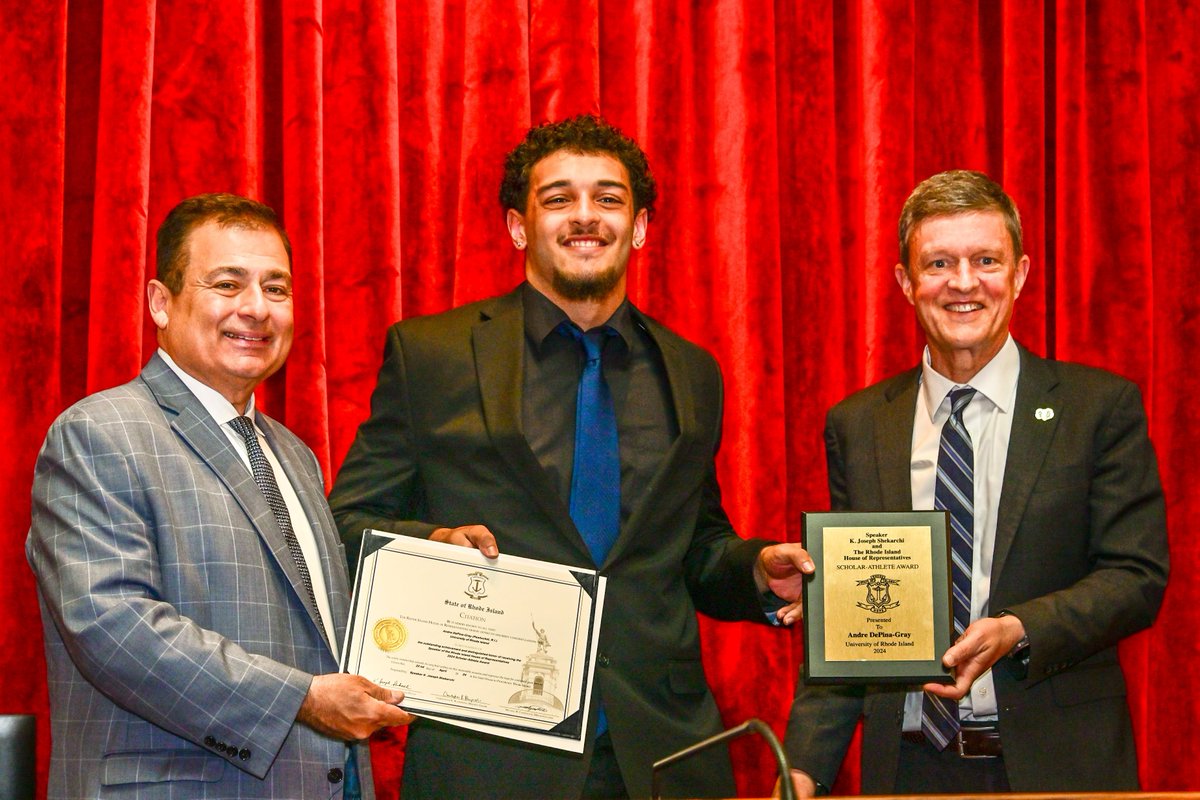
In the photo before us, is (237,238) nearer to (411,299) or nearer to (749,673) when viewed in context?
(411,299)

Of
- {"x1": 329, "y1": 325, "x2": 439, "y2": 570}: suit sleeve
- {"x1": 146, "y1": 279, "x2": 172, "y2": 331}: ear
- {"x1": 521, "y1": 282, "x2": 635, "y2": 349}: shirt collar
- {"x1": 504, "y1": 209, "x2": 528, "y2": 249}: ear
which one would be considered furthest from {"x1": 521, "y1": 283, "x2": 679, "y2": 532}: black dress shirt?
{"x1": 146, "y1": 279, "x2": 172, "y2": 331}: ear

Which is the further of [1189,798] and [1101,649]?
[1101,649]

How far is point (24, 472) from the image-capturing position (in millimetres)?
3012

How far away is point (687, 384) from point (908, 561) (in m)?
0.65

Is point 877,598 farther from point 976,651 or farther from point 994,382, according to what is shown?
point 994,382

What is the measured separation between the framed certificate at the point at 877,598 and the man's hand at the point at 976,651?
0.10ft

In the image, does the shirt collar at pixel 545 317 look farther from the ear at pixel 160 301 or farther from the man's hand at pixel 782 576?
the ear at pixel 160 301

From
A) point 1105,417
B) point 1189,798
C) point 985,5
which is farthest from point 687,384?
point 985,5

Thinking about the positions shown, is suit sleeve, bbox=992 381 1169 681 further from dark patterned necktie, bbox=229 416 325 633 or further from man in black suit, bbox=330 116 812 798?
dark patterned necktie, bbox=229 416 325 633

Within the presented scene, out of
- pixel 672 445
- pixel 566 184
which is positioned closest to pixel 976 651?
pixel 672 445

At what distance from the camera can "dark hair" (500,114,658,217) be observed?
2879 millimetres

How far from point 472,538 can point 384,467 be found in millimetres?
383

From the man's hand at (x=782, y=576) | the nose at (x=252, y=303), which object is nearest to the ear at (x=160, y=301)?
the nose at (x=252, y=303)

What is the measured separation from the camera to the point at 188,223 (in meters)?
2.42
